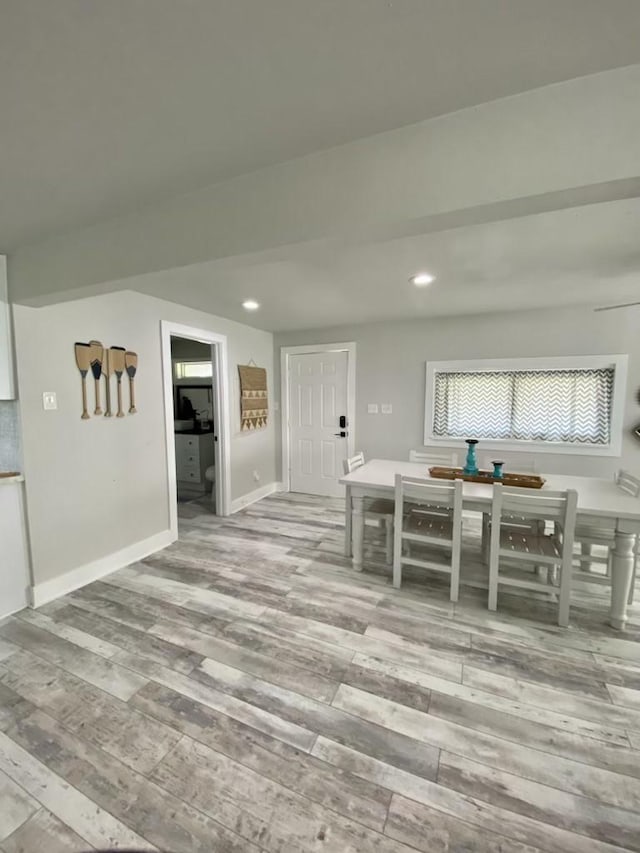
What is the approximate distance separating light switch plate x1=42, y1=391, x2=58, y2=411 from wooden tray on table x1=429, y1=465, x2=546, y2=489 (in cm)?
284

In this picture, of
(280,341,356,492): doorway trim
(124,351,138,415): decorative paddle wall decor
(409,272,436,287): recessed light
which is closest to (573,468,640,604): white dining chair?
(409,272,436,287): recessed light

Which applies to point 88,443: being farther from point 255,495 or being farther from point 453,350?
point 453,350

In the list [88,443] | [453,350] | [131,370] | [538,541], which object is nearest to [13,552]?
[88,443]

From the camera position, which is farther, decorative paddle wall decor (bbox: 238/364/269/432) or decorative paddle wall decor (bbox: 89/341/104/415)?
decorative paddle wall decor (bbox: 238/364/269/432)

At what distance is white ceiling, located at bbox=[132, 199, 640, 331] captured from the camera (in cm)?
174

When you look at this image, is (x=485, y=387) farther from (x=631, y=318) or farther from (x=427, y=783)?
(x=427, y=783)

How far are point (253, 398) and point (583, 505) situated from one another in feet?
11.3

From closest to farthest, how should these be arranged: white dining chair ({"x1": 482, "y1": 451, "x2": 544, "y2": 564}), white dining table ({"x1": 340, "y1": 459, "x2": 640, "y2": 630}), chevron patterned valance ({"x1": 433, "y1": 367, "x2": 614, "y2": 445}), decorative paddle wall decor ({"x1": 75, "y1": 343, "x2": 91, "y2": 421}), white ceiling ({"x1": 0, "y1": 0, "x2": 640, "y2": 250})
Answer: white ceiling ({"x1": 0, "y1": 0, "x2": 640, "y2": 250}) < white dining table ({"x1": 340, "y1": 459, "x2": 640, "y2": 630}) < decorative paddle wall decor ({"x1": 75, "y1": 343, "x2": 91, "y2": 421}) < white dining chair ({"x1": 482, "y1": 451, "x2": 544, "y2": 564}) < chevron patterned valance ({"x1": 433, "y1": 367, "x2": 614, "y2": 445})

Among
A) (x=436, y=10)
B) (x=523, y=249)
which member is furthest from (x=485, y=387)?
(x=436, y=10)

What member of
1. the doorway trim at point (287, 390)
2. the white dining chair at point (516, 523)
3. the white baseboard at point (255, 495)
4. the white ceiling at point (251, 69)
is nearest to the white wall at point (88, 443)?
the white baseboard at point (255, 495)

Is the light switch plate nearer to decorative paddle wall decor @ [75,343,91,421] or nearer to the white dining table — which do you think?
decorative paddle wall decor @ [75,343,91,421]

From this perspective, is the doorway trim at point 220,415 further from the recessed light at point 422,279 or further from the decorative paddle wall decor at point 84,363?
the recessed light at point 422,279

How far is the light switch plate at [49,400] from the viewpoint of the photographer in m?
2.33

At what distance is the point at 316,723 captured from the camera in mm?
1457
